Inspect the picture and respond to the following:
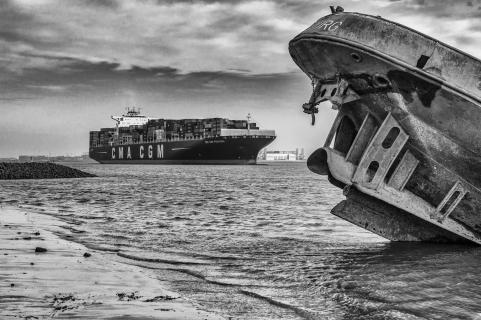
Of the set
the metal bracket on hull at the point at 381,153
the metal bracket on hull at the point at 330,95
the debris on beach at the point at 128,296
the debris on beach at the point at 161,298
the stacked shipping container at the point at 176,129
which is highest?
the stacked shipping container at the point at 176,129

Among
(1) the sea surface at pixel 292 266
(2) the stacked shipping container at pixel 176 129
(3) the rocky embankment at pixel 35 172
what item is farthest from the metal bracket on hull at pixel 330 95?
(2) the stacked shipping container at pixel 176 129

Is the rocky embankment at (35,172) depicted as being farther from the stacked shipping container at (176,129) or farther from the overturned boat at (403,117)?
the stacked shipping container at (176,129)

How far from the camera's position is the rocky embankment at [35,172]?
3662 centimetres

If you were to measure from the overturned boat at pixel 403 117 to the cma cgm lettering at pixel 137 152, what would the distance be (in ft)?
269

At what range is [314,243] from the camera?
30.2ft

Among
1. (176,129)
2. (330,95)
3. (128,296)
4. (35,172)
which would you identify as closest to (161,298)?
(128,296)

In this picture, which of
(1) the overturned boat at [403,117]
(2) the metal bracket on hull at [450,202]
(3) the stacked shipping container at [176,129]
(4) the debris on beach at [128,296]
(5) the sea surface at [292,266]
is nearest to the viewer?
(4) the debris on beach at [128,296]

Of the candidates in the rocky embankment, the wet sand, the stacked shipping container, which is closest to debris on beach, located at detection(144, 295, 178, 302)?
the wet sand

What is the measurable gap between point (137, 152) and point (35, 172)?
59843 mm

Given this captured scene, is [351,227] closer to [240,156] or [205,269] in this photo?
[205,269]

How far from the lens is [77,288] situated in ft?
16.9

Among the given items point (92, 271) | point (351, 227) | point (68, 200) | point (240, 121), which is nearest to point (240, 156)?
point (240, 121)

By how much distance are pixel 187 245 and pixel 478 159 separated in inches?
183

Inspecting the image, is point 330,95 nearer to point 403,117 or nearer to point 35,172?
point 403,117
